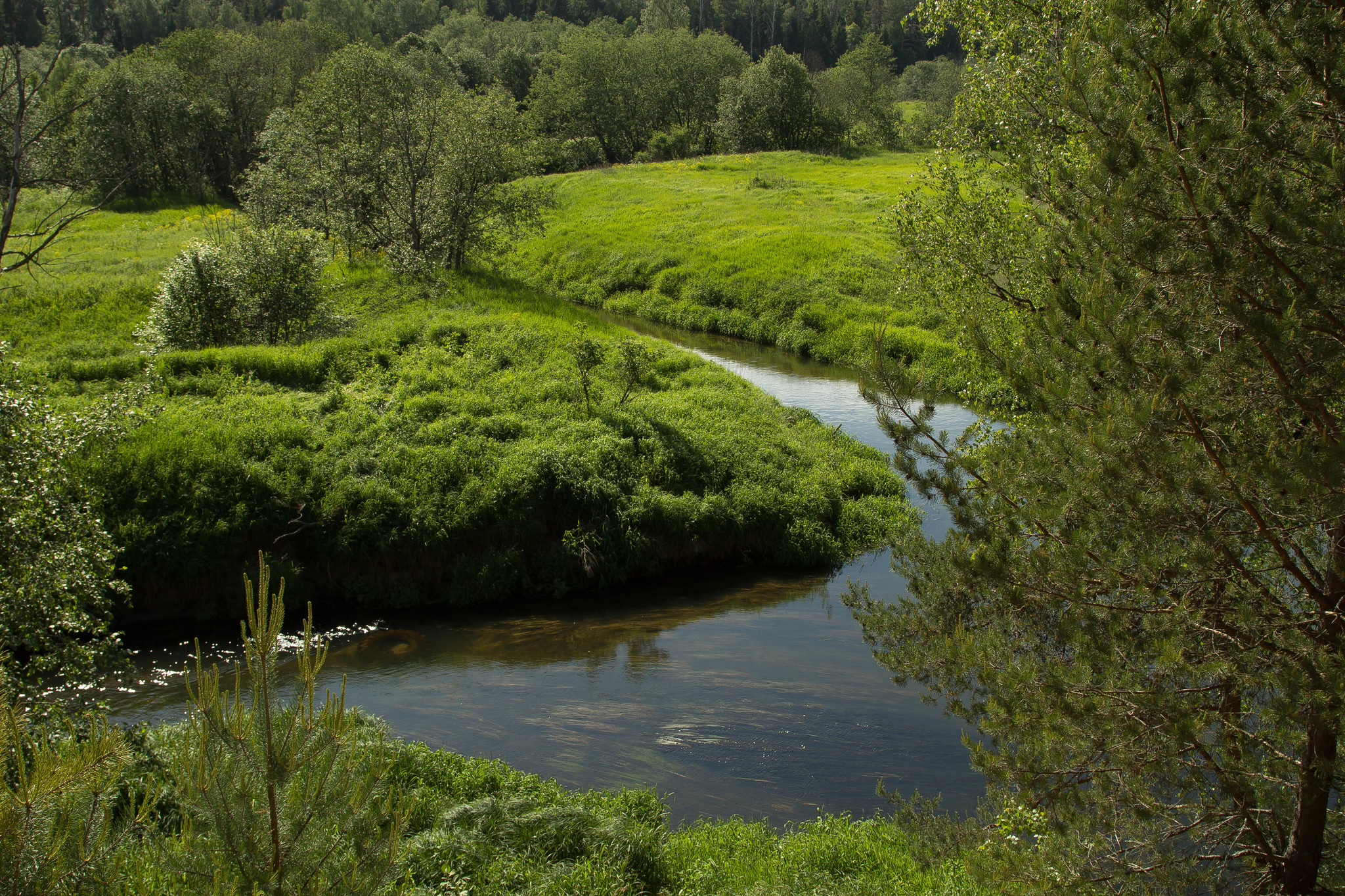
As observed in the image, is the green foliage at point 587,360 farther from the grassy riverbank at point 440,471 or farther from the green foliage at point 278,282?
the green foliage at point 278,282

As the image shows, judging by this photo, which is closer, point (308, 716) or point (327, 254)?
point (308, 716)

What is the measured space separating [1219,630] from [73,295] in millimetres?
30423

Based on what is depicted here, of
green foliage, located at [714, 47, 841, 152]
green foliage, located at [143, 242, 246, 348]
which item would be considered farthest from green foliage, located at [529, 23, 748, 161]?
green foliage, located at [143, 242, 246, 348]

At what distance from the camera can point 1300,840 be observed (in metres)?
5.17

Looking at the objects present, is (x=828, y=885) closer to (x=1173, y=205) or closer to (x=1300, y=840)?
(x=1300, y=840)

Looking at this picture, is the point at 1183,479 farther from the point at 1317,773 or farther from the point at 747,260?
the point at 747,260

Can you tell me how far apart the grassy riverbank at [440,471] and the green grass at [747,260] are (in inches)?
245

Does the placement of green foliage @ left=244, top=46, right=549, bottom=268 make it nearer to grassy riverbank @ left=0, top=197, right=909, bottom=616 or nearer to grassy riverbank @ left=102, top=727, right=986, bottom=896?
grassy riverbank @ left=0, top=197, right=909, bottom=616


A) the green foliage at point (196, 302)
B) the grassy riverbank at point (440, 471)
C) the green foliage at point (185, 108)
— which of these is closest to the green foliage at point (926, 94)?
the grassy riverbank at point (440, 471)

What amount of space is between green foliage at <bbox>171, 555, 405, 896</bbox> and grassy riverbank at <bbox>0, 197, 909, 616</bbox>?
1003 centimetres

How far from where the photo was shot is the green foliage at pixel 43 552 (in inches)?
308

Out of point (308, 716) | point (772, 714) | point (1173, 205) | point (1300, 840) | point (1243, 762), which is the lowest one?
point (772, 714)

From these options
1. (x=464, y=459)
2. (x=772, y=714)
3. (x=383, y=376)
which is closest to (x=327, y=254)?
(x=383, y=376)

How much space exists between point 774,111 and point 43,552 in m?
74.0
